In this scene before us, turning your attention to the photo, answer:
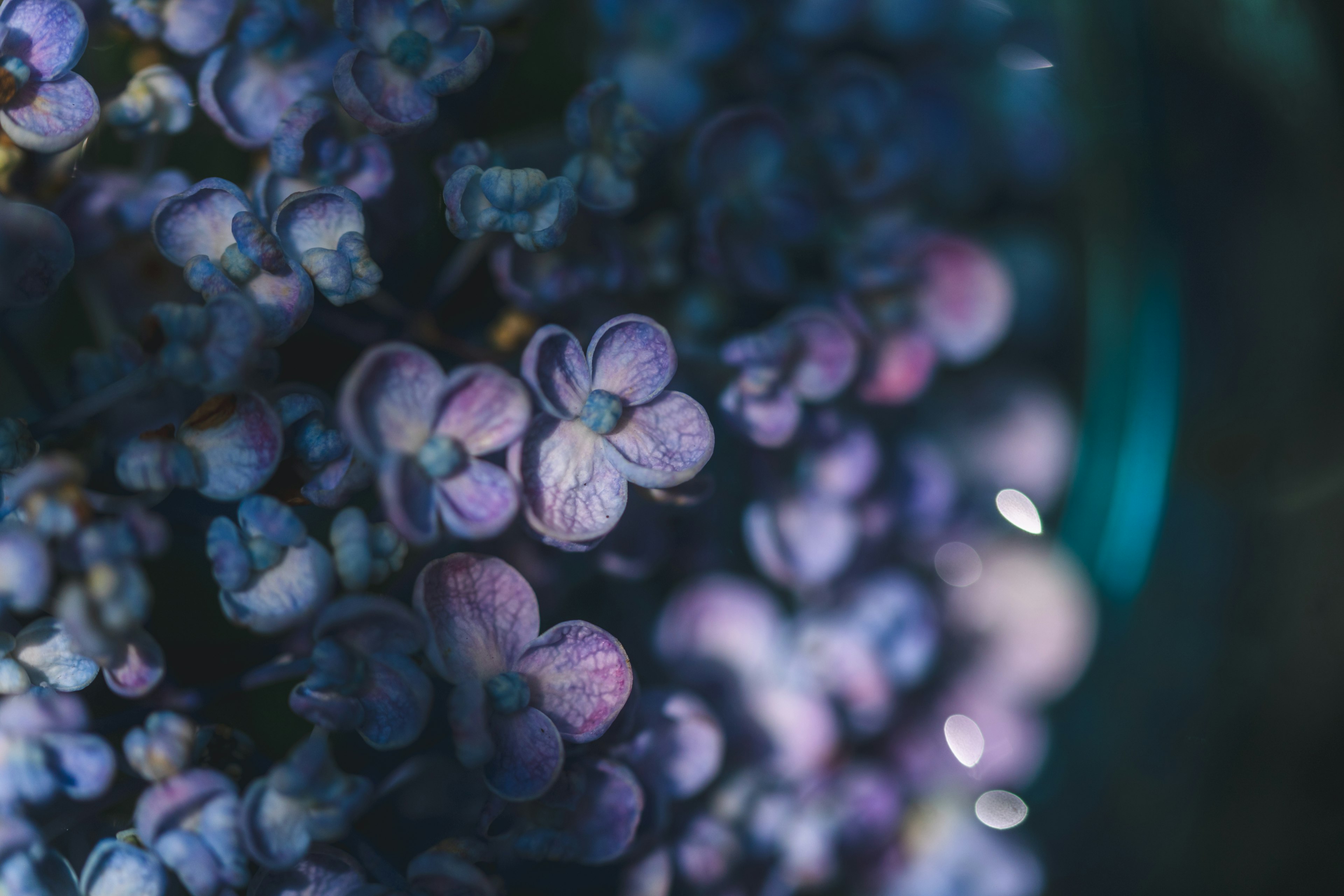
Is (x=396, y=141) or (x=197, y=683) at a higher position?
(x=396, y=141)

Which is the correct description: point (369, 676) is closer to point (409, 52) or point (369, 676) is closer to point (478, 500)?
point (478, 500)

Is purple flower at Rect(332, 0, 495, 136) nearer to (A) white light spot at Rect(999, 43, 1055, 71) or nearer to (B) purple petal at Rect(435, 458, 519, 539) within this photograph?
(B) purple petal at Rect(435, 458, 519, 539)

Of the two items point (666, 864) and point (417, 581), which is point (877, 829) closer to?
point (666, 864)

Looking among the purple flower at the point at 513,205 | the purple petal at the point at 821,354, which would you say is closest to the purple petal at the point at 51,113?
the purple flower at the point at 513,205

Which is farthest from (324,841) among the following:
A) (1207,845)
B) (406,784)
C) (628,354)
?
(1207,845)

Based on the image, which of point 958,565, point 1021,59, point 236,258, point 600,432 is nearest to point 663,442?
point 600,432
